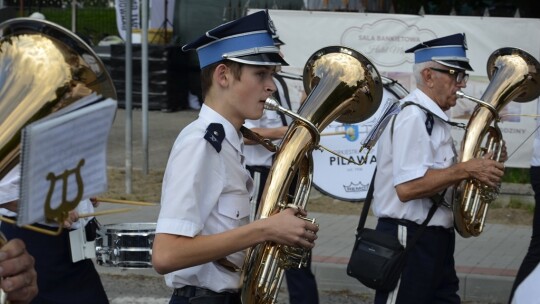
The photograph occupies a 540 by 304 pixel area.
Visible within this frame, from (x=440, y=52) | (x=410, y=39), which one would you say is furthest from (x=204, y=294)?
(x=410, y=39)

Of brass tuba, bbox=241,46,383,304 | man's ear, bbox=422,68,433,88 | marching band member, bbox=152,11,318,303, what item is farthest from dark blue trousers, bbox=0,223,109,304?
man's ear, bbox=422,68,433,88

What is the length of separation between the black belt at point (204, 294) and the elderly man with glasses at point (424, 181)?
4.89ft

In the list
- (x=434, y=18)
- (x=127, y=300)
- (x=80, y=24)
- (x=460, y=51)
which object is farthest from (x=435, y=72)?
(x=80, y=24)

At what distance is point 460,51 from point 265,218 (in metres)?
2.19

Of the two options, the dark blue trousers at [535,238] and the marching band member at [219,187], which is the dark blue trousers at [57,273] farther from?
the dark blue trousers at [535,238]

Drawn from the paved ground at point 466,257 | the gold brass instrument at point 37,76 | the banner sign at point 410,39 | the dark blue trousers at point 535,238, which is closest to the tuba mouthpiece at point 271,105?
the gold brass instrument at point 37,76

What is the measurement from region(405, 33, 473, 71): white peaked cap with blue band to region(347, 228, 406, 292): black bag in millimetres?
875

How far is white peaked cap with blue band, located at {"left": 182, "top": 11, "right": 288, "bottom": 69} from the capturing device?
3.27 metres

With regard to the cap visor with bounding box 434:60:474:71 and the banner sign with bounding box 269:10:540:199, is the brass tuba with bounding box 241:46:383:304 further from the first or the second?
the banner sign with bounding box 269:10:540:199

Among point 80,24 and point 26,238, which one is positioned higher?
point 26,238

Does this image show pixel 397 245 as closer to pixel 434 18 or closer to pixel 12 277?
pixel 12 277

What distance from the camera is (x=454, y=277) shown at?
16.0 feet

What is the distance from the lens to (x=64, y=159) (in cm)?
214

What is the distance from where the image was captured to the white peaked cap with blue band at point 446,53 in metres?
4.93
